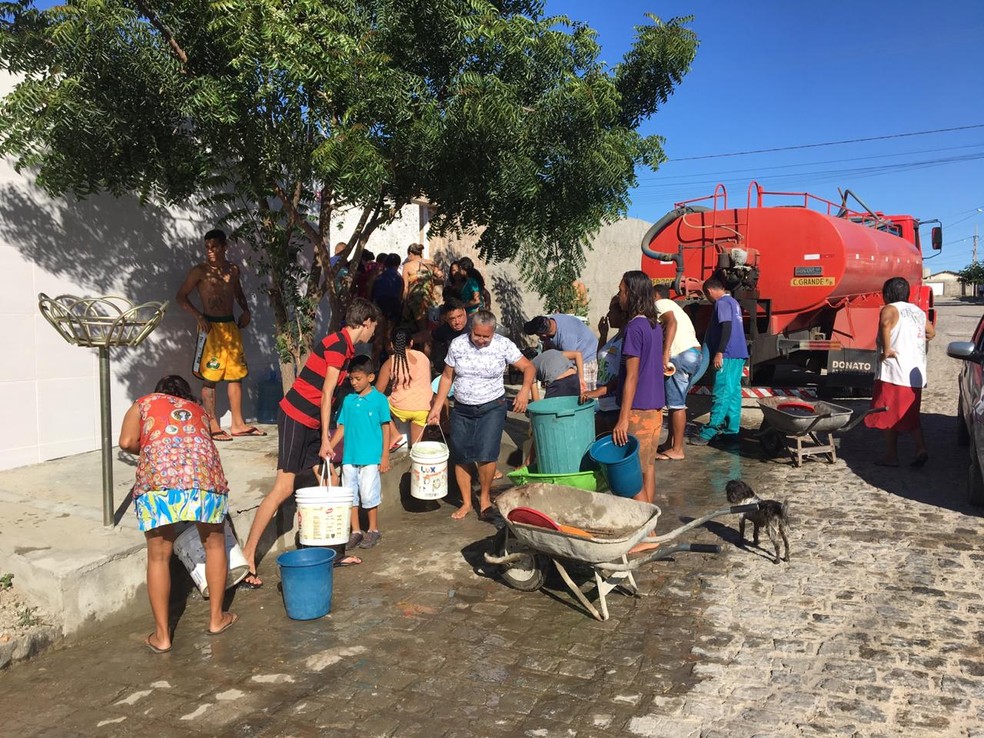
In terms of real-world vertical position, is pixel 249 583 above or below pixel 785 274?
below

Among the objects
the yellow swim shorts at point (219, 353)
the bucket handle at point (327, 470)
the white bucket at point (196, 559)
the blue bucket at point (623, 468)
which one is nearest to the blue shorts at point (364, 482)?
the bucket handle at point (327, 470)

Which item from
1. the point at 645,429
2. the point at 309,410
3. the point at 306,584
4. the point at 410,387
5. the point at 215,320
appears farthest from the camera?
the point at 215,320

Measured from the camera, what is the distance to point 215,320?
24.6 feet

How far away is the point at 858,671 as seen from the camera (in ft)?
12.4

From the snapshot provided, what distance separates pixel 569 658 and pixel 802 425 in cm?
449

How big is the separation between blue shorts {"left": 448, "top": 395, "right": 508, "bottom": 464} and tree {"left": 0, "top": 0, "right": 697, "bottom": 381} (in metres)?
1.65

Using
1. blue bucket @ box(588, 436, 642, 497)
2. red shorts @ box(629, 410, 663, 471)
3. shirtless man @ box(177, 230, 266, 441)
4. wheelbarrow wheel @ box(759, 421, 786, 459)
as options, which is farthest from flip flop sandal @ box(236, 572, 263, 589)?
wheelbarrow wheel @ box(759, 421, 786, 459)

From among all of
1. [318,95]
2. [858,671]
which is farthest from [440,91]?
[858,671]

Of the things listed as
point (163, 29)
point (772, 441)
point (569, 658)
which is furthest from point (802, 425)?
point (163, 29)

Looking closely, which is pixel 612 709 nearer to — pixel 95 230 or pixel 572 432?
pixel 572 432

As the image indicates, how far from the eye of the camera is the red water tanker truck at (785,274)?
9969 mm

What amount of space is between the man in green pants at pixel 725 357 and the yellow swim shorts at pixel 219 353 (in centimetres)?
501

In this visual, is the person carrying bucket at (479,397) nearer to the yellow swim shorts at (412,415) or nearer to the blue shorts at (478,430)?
the blue shorts at (478,430)

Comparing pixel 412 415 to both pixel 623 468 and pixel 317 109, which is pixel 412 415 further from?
pixel 317 109
